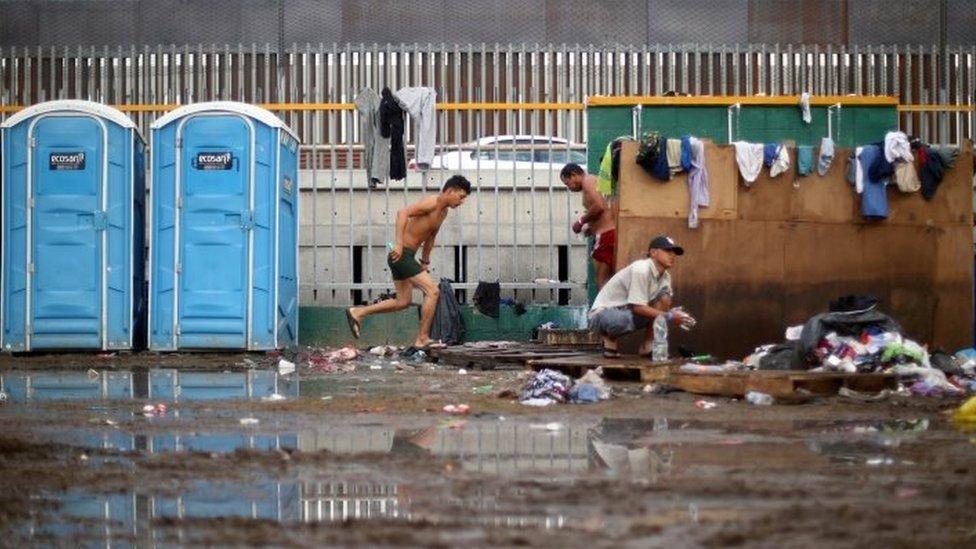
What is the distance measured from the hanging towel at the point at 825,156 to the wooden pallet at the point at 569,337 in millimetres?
2953

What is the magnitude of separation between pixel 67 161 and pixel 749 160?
7.49 metres

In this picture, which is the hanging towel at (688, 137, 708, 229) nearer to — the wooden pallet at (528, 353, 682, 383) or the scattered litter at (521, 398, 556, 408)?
the wooden pallet at (528, 353, 682, 383)

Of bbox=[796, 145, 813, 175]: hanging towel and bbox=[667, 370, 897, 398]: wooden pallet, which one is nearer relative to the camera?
bbox=[667, 370, 897, 398]: wooden pallet

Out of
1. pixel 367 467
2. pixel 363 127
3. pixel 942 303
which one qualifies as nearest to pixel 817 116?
pixel 942 303

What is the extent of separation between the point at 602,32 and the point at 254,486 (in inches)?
729

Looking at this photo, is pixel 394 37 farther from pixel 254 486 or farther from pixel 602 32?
pixel 254 486

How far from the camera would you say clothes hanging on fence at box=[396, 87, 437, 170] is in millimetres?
19703

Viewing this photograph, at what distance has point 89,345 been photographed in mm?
18391

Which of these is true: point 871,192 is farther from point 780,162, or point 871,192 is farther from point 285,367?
point 285,367

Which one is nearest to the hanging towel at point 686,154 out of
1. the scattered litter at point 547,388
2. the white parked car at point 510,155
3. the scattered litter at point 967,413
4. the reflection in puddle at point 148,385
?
the white parked car at point 510,155

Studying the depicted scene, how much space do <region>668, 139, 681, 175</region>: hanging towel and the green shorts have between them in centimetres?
335

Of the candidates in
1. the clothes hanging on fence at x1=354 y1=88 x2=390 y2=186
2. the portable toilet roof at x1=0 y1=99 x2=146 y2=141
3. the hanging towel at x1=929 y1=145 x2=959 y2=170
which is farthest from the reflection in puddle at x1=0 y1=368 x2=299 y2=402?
the hanging towel at x1=929 y1=145 x2=959 y2=170

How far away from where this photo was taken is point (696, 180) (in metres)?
15.8

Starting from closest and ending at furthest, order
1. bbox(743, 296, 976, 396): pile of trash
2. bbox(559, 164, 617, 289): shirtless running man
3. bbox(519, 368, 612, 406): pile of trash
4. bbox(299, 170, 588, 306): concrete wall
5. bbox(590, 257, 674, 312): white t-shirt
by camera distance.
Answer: bbox(519, 368, 612, 406): pile of trash
bbox(743, 296, 976, 396): pile of trash
bbox(590, 257, 674, 312): white t-shirt
bbox(559, 164, 617, 289): shirtless running man
bbox(299, 170, 588, 306): concrete wall
